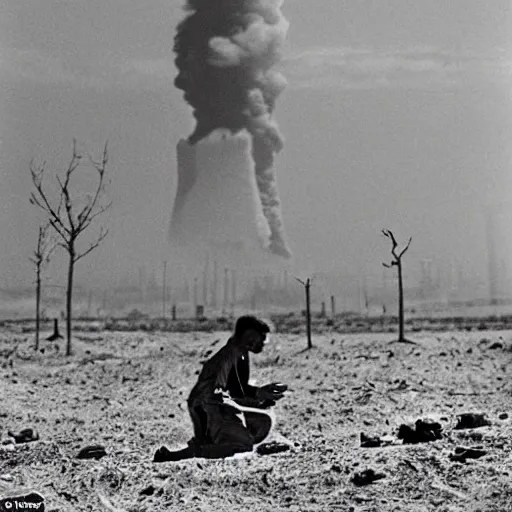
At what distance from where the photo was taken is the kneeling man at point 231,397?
3680 millimetres

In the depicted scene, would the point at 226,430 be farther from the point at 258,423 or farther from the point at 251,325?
the point at 251,325

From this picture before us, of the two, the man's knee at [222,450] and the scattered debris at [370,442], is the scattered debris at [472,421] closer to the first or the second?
the scattered debris at [370,442]

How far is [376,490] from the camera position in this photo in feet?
10.4

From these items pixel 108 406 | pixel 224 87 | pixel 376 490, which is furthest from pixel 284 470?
pixel 224 87

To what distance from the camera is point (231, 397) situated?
3711 millimetres

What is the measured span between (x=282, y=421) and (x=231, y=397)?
1.83 meters

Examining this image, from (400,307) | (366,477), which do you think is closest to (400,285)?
(400,307)

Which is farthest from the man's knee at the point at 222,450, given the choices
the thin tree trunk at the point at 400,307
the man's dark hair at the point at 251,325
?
the thin tree trunk at the point at 400,307

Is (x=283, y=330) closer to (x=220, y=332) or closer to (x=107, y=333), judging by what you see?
(x=220, y=332)

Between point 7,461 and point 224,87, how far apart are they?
27.7 ft

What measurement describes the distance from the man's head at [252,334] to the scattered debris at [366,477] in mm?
817

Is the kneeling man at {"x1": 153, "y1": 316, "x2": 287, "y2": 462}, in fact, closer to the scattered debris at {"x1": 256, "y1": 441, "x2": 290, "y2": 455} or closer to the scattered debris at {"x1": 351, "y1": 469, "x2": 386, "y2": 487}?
the scattered debris at {"x1": 256, "y1": 441, "x2": 290, "y2": 455}

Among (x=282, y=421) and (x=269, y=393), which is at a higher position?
(x=269, y=393)

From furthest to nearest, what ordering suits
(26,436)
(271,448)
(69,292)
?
(69,292), (26,436), (271,448)
